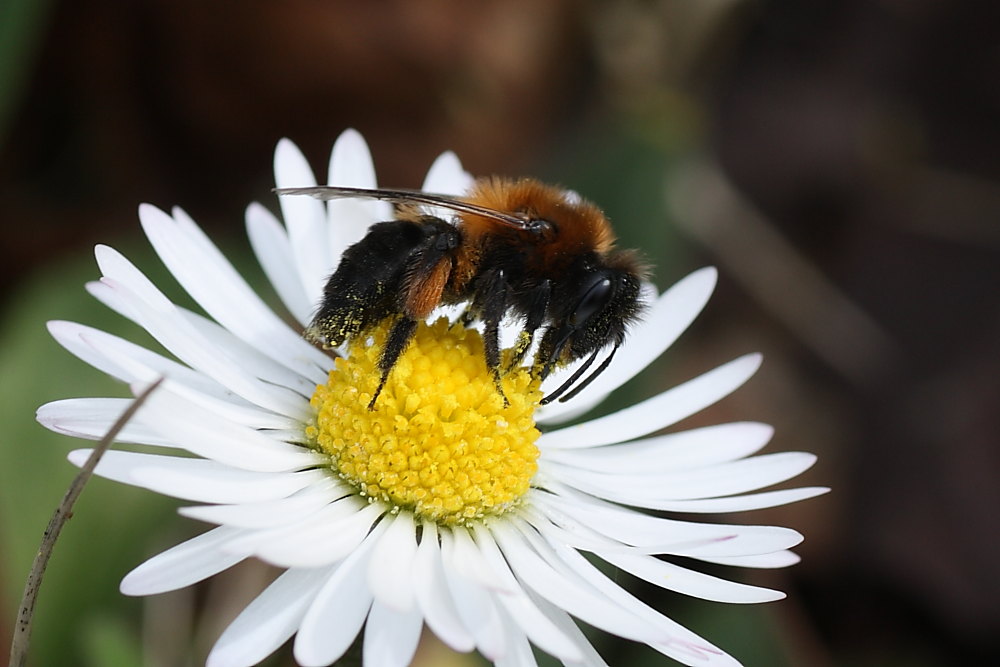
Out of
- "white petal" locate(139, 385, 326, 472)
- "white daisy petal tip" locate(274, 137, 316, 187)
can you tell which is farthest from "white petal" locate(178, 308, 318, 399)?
"white daisy petal tip" locate(274, 137, 316, 187)

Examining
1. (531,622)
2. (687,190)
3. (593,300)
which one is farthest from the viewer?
(687,190)

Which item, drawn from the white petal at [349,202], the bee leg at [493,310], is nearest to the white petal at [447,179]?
the white petal at [349,202]

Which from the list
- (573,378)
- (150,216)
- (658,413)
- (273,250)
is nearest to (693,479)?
(658,413)

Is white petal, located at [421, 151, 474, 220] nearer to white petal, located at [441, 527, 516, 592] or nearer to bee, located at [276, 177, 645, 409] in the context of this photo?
bee, located at [276, 177, 645, 409]

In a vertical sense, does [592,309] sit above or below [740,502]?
above

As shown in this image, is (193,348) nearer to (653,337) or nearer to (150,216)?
(150,216)

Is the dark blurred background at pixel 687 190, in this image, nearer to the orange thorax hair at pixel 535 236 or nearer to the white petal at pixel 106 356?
the white petal at pixel 106 356

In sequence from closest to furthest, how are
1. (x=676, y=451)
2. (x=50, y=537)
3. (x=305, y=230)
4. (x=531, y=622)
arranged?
(x=50, y=537)
(x=531, y=622)
(x=676, y=451)
(x=305, y=230)
